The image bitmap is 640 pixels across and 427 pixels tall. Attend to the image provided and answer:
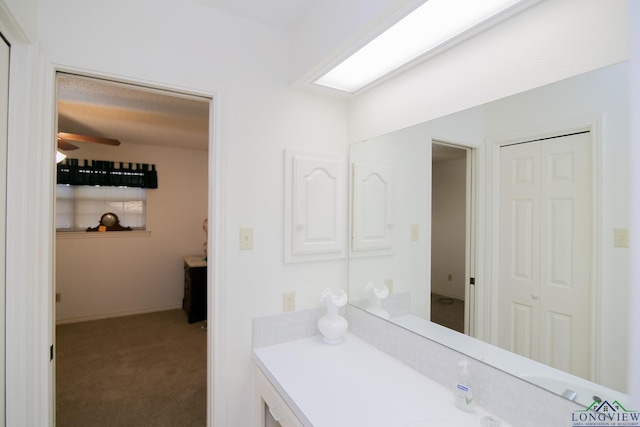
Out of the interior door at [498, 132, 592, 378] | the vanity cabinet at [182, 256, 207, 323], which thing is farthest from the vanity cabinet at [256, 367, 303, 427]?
the vanity cabinet at [182, 256, 207, 323]

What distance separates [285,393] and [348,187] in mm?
1082

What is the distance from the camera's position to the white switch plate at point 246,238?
1.47 m

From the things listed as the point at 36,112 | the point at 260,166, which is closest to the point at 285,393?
the point at 260,166

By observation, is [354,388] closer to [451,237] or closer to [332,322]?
[332,322]

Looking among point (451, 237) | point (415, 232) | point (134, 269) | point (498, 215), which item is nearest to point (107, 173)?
point (134, 269)

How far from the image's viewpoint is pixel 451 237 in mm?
1222

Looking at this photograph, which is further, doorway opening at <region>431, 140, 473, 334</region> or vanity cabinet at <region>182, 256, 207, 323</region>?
vanity cabinet at <region>182, 256, 207, 323</region>

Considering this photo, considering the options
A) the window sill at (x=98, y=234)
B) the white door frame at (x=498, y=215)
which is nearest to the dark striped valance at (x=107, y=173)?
the window sill at (x=98, y=234)

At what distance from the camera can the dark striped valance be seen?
12.3ft

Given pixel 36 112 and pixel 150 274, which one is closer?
pixel 36 112

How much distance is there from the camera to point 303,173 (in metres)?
1.61

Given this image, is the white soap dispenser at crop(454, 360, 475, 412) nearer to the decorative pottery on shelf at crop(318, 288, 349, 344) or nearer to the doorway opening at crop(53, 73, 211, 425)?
the decorative pottery on shelf at crop(318, 288, 349, 344)

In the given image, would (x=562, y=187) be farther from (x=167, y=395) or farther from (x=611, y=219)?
(x=167, y=395)

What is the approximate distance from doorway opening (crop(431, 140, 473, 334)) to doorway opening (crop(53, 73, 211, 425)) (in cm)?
192
